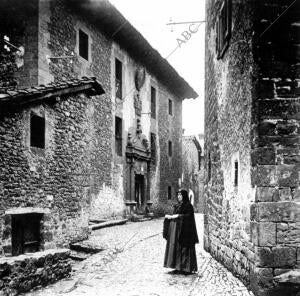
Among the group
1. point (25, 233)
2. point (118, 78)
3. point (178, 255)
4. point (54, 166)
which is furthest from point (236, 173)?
point (118, 78)

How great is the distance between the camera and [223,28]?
7895mm

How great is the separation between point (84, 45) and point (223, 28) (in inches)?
308

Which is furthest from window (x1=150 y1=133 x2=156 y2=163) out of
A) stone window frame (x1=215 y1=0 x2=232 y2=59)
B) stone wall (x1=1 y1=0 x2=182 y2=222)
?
stone window frame (x1=215 y1=0 x2=232 y2=59)

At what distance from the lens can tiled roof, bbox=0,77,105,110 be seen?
8.08m

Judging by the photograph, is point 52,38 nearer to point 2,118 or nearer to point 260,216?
point 2,118

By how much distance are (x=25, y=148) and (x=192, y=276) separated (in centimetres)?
407

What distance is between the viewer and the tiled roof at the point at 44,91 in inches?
318

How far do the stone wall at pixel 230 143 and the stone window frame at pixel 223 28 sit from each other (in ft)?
0.50

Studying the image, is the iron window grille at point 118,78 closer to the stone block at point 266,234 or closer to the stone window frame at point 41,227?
the stone window frame at point 41,227

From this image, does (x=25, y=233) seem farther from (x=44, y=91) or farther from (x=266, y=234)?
(x=266, y=234)

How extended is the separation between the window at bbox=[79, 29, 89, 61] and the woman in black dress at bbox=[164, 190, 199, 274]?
28.5 feet

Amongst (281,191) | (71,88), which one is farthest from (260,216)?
(71,88)

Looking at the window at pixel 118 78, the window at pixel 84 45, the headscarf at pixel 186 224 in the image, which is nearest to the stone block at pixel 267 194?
the headscarf at pixel 186 224

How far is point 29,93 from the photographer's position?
332 inches
